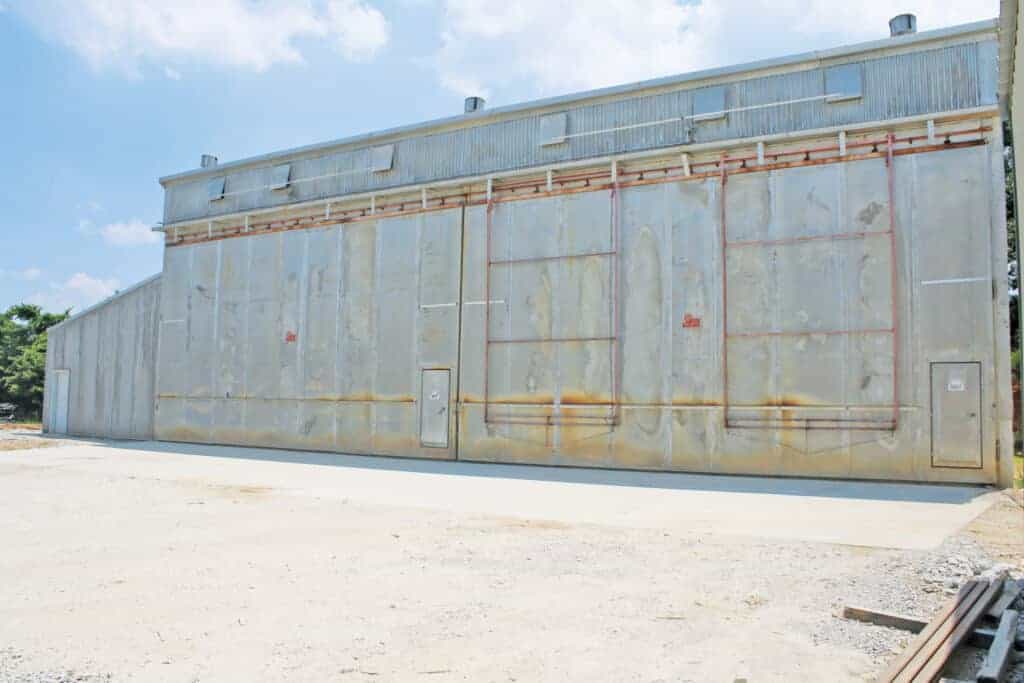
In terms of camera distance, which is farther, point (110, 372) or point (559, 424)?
point (110, 372)

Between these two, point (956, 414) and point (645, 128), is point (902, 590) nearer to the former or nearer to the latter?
point (956, 414)

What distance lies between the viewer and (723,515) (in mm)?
9297

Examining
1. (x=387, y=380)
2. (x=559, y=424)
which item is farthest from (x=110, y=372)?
(x=559, y=424)

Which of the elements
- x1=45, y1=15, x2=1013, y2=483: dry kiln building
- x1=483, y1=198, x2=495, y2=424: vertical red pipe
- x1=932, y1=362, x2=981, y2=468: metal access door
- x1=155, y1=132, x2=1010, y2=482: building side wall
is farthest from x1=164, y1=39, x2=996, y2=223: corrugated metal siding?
x1=932, y1=362, x2=981, y2=468: metal access door

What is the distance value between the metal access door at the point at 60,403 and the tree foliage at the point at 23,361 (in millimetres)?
9189

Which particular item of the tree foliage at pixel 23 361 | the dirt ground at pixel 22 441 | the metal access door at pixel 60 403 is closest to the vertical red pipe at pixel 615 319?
the dirt ground at pixel 22 441

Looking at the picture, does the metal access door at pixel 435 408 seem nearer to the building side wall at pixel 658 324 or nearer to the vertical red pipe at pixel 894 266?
the building side wall at pixel 658 324

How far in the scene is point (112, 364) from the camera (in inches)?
929

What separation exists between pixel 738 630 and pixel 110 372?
23521 millimetres

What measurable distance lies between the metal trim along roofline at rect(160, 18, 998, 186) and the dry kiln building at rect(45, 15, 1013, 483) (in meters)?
0.06

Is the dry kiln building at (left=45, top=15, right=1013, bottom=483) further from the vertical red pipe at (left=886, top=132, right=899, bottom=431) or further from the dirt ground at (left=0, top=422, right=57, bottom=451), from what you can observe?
the dirt ground at (left=0, top=422, right=57, bottom=451)

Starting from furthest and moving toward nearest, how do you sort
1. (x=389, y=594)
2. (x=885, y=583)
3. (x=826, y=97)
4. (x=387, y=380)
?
(x=387, y=380) < (x=826, y=97) < (x=885, y=583) < (x=389, y=594)

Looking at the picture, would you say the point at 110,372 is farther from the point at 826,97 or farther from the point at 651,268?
the point at 826,97

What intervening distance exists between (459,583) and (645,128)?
12.0 metres
